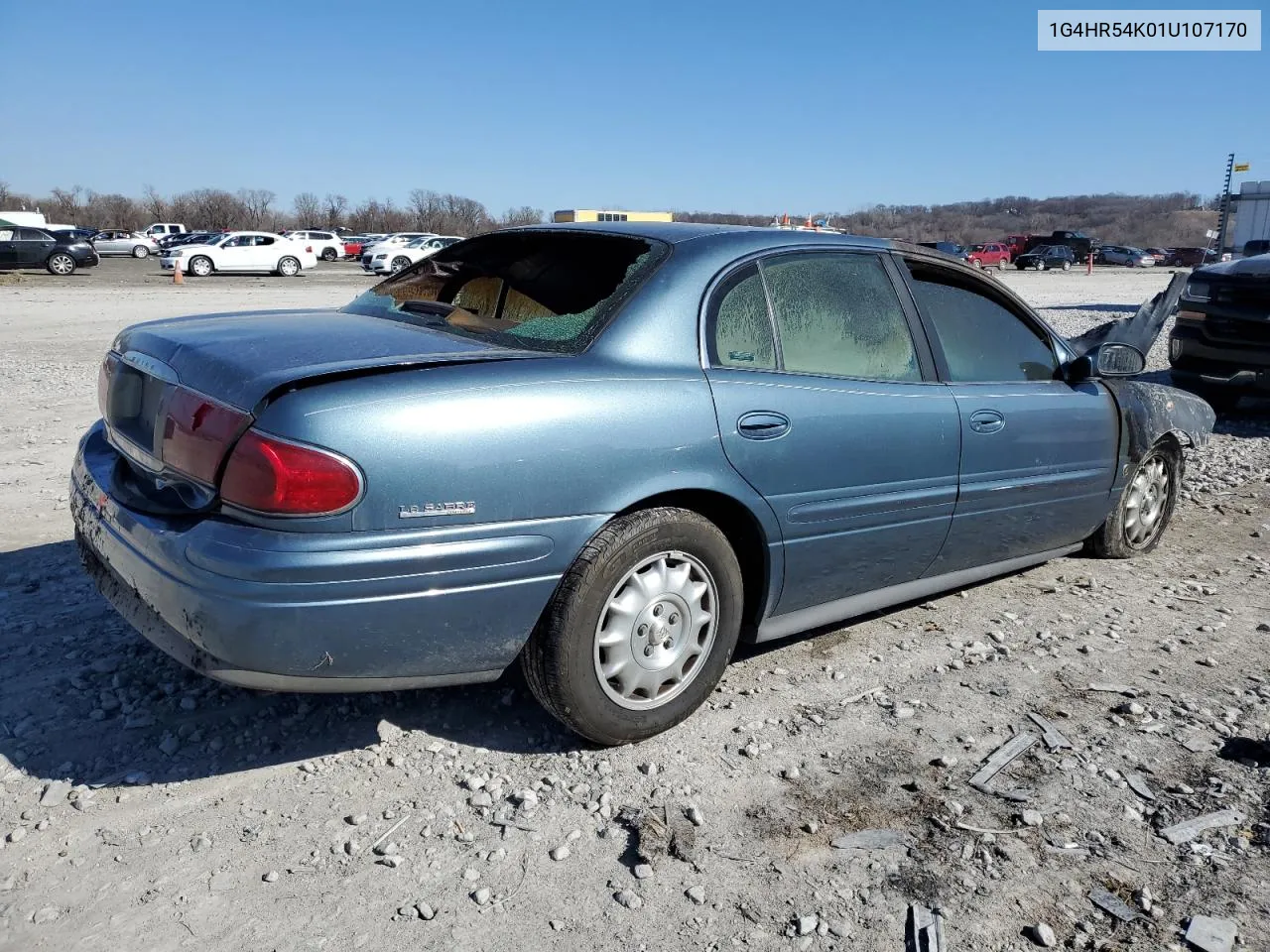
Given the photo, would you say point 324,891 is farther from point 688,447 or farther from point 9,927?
point 688,447

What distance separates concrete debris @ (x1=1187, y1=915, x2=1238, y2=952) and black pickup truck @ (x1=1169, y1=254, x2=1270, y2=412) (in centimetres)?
707

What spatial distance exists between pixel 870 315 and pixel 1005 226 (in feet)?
375

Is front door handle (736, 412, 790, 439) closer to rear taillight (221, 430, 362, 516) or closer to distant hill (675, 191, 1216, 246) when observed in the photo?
rear taillight (221, 430, 362, 516)

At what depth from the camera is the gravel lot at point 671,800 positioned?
92.2 inches

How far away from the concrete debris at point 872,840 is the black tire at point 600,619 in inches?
26.9

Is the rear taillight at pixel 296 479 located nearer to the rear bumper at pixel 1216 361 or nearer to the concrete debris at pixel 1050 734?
the concrete debris at pixel 1050 734

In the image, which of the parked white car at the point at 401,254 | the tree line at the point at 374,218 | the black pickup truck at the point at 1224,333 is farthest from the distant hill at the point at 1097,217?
the black pickup truck at the point at 1224,333

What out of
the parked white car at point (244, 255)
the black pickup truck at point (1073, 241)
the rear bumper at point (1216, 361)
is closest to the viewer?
the rear bumper at point (1216, 361)

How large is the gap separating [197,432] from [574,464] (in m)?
0.99

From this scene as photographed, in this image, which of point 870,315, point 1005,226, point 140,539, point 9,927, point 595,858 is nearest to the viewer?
point 9,927

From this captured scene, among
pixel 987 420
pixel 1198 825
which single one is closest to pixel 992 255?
pixel 987 420

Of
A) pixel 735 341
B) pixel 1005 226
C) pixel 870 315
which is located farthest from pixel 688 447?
pixel 1005 226

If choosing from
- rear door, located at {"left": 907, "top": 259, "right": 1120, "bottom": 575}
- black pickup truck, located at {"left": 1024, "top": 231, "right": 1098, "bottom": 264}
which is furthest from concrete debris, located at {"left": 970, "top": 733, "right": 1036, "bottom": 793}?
black pickup truck, located at {"left": 1024, "top": 231, "right": 1098, "bottom": 264}

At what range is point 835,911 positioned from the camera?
2377 mm
